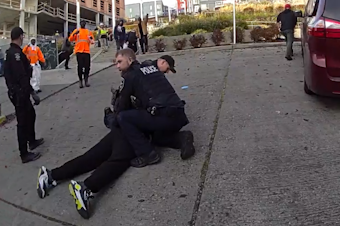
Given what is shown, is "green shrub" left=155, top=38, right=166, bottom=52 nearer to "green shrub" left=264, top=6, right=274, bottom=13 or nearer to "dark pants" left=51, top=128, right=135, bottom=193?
"green shrub" left=264, top=6, right=274, bottom=13

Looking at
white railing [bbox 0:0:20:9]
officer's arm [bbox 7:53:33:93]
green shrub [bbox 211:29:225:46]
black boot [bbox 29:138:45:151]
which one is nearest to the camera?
officer's arm [bbox 7:53:33:93]

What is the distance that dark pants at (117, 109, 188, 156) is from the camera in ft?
14.1

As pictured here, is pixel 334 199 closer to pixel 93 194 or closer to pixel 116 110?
pixel 93 194

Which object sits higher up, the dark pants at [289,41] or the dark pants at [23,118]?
the dark pants at [289,41]

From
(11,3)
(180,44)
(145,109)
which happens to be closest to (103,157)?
(145,109)

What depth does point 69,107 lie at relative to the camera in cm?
827

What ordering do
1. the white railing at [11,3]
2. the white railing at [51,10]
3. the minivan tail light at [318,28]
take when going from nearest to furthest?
the minivan tail light at [318,28] < the white railing at [11,3] < the white railing at [51,10]

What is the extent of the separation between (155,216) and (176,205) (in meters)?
0.23

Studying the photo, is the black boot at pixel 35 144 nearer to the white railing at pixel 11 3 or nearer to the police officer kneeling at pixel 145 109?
the police officer kneeling at pixel 145 109

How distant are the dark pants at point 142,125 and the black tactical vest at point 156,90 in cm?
13

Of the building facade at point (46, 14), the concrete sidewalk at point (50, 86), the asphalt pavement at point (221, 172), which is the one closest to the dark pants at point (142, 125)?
the asphalt pavement at point (221, 172)

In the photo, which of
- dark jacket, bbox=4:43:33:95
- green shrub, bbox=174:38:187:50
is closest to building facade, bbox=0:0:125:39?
green shrub, bbox=174:38:187:50

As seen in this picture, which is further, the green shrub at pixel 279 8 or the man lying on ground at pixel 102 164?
the green shrub at pixel 279 8

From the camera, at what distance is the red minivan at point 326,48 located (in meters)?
5.09
